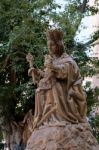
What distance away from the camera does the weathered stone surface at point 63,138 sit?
7543mm

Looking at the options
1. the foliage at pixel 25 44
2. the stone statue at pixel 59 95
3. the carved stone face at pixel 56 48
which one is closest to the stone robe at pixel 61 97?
the stone statue at pixel 59 95

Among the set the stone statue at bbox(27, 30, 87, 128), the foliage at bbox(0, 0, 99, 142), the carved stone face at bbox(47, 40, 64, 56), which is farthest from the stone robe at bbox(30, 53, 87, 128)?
the foliage at bbox(0, 0, 99, 142)

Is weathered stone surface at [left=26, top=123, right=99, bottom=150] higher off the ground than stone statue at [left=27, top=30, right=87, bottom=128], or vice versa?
stone statue at [left=27, top=30, right=87, bottom=128]

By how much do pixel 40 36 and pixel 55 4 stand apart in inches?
56.1

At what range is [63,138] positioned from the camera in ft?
24.9

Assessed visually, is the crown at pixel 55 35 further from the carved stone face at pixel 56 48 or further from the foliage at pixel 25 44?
the foliage at pixel 25 44

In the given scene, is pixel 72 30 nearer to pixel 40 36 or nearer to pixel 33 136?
pixel 40 36

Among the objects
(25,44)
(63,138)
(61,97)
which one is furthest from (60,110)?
(25,44)

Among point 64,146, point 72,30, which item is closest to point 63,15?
point 72,30

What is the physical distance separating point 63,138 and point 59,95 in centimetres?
78

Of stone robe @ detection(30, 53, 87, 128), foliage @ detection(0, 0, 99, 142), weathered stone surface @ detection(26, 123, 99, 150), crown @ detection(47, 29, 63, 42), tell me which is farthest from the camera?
foliage @ detection(0, 0, 99, 142)

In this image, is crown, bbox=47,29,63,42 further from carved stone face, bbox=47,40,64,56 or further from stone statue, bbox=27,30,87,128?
stone statue, bbox=27,30,87,128

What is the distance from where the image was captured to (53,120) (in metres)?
7.83

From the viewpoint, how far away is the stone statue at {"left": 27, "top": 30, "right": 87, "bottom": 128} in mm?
7852
